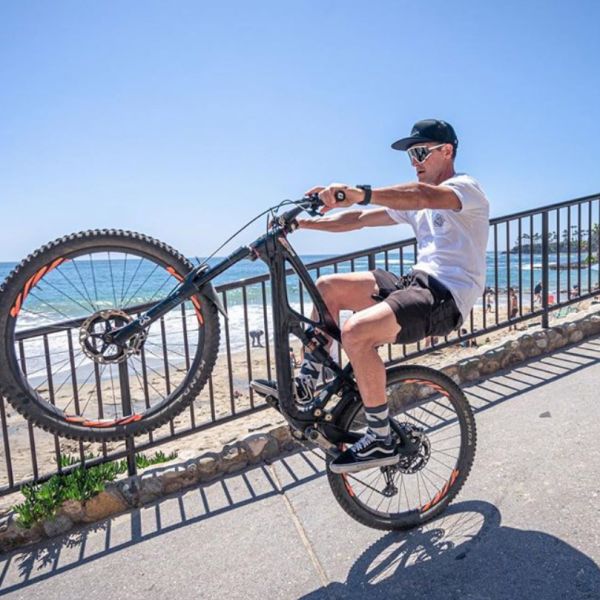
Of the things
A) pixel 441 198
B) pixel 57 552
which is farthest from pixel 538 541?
pixel 57 552

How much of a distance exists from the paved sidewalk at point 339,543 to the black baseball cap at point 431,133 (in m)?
1.93

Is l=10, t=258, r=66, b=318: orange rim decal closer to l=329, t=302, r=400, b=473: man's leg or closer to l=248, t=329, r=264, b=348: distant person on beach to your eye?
l=329, t=302, r=400, b=473: man's leg

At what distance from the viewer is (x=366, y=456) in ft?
7.73

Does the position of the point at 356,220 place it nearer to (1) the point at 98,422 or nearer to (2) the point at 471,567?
(1) the point at 98,422

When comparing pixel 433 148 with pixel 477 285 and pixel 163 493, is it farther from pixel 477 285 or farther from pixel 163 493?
pixel 163 493

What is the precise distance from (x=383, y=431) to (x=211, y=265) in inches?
44.2

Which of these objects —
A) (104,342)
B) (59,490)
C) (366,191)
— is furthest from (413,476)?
(59,490)

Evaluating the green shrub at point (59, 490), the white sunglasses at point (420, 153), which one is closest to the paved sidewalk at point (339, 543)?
the green shrub at point (59, 490)

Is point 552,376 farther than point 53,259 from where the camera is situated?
Yes

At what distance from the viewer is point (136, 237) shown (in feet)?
7.85

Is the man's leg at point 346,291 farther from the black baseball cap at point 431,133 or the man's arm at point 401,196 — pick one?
the black baseball cap at point 431,133

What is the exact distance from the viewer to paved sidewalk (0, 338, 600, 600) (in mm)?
2236

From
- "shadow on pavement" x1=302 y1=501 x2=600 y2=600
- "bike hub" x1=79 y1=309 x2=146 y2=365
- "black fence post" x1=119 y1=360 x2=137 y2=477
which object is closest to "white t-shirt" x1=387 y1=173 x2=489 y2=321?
"shadow on pavement" x1=302 y1=501 x2=600 y2=600

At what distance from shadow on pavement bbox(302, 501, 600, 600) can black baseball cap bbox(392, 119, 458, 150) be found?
195 centimetres
